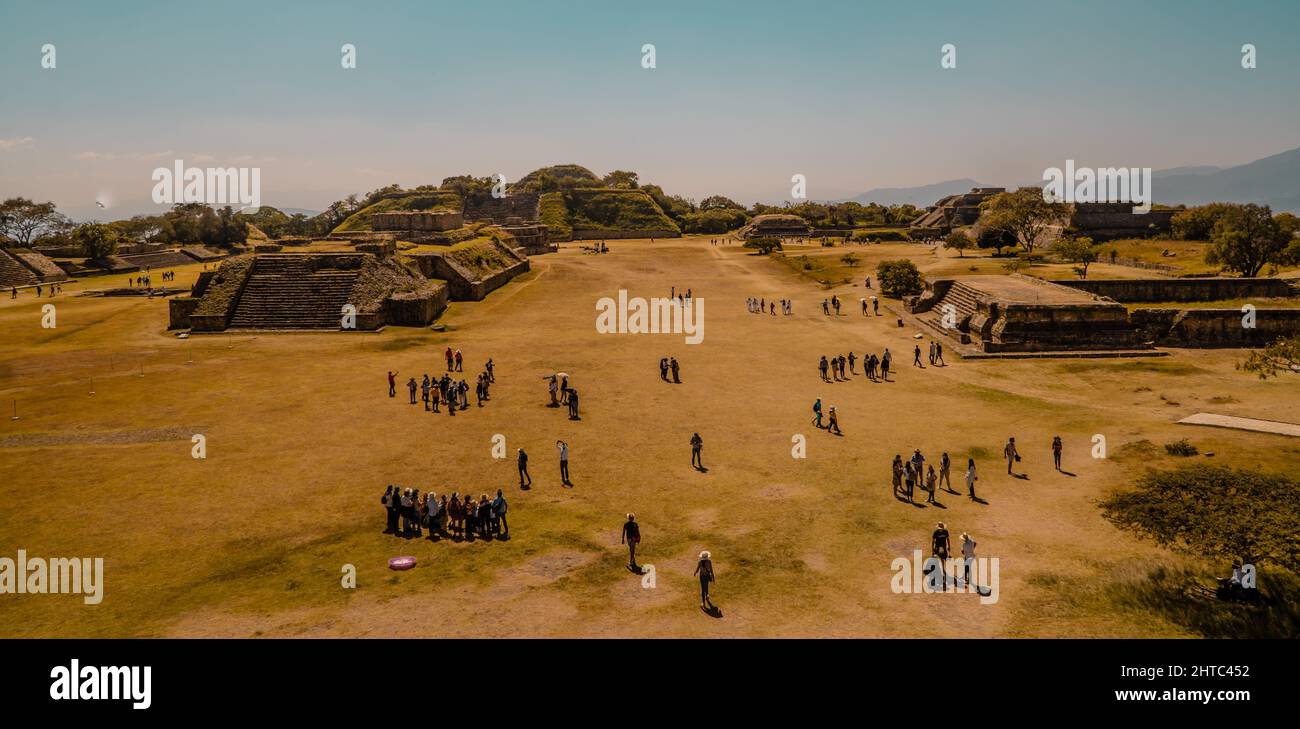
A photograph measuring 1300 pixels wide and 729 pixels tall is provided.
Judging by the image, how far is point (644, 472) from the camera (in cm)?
2097

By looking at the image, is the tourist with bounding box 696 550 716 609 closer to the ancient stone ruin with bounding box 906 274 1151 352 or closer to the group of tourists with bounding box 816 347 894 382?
the group of tourists with bounding box 816 347 894 382

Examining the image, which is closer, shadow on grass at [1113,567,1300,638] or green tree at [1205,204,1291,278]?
shadow on grass at [1113,567,1300,638]

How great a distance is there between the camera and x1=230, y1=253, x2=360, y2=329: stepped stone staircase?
141ft

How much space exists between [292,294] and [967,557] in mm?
42879

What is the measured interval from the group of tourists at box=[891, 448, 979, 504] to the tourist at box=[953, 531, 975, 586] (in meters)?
3.57

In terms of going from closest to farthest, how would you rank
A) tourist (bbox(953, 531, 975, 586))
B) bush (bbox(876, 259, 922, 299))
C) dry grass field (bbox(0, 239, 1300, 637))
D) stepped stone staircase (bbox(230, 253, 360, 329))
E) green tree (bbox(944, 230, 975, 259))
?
1. dry grass field (bbox(0, 239, 1300, 637))
2. tourist (bbox(953, 531, 975, 586))
3. stepped stone staircase (bbox(230, 253, 360, 329))
4. bush (bbox(876, 259, 922, 299))
5. green tree (bbox(944, 230, 975, 259))

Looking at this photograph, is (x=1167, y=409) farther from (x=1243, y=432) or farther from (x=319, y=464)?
(x=319, y=464)

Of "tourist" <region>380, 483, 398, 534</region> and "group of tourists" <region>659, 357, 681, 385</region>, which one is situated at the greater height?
"group of tourists" <region>659, 357, 681, 385</region>

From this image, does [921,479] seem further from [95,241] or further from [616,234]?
[616,234]

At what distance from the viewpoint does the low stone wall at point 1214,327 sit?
35312mm

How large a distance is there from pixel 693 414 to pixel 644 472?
605 cm

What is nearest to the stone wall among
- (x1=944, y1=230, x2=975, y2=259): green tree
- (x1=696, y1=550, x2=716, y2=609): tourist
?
(x1=944, y1=230, x2=975, y2=259): green tree

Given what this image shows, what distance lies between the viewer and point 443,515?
17.4 m
